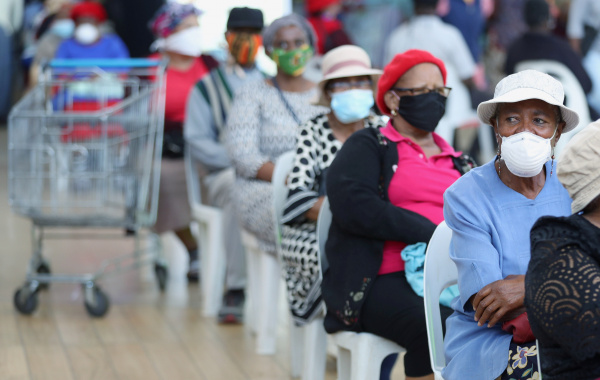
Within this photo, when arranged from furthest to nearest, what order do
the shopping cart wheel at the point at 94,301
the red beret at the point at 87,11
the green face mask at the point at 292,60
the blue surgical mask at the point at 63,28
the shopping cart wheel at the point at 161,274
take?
the blue surgical mask at the point at 63,28 → the red beret at the point at 87,11 → the shopping cart wheel at the point at 161,274 → the shopping cart wheel at the point at 94,301 → the green face mask at the point at 292,60

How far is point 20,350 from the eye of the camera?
3.91 metres

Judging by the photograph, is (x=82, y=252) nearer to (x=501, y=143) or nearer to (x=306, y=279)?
(x=306, y=279)

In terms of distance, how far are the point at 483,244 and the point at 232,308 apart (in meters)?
2.48

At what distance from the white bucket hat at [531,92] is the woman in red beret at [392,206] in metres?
0.57

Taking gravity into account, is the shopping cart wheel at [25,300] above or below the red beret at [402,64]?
below

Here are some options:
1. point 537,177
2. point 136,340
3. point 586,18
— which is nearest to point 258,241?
point 136,340

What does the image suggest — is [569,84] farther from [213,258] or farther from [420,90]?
[420,90]

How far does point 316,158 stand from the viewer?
11.1ft

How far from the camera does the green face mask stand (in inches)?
163

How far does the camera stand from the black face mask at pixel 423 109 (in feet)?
9.66

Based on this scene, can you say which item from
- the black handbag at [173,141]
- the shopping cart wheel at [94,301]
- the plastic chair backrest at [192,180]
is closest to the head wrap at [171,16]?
the black handbag at [173,141]

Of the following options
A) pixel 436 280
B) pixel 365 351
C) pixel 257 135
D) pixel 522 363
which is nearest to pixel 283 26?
pixel 257 135

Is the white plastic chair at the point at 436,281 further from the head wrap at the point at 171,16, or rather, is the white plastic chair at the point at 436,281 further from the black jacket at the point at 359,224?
the head wrap at the point at 171,16

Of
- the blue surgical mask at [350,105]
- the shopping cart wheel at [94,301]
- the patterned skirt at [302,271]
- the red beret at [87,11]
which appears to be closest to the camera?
the patterned skirt at [302,271]
